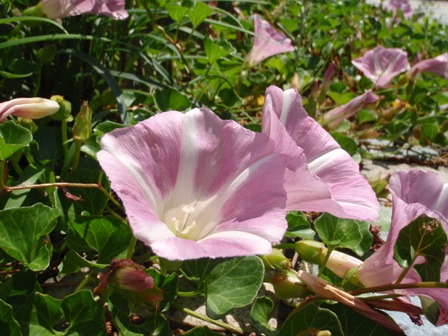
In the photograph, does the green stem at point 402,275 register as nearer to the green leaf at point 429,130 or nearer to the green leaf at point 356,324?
the green leaf at point 356,324

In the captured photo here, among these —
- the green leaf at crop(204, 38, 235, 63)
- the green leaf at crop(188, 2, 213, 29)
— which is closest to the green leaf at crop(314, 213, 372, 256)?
the green leaf at crop(204, 38, 235, 63)

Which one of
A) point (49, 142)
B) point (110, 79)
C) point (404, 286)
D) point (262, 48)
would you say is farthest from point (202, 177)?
point (262, 48)

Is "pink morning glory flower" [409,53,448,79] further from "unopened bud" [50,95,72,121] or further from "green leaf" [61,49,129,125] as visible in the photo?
"unopened bud" [50,95,72,121]

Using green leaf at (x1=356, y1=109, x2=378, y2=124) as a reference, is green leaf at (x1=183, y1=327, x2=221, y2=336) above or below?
above

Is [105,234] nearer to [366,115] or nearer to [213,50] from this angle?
[213,50]

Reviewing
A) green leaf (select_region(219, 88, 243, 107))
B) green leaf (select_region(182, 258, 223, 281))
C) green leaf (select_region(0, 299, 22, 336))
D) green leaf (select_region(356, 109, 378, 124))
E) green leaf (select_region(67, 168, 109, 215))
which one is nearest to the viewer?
green leaf (select_region(0, 299, 22, 336))

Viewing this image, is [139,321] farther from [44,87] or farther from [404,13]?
[404,13]

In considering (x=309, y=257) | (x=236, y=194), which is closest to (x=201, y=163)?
(x=236, y=194)
